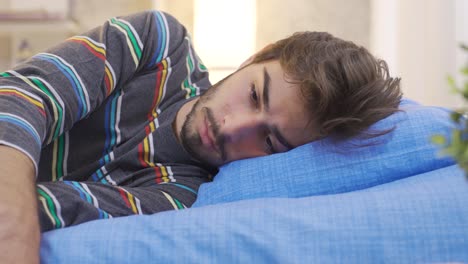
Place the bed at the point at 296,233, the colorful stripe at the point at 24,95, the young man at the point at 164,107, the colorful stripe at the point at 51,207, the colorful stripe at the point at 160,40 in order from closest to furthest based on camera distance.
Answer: the bed at the point at 296,233 < the colorful stripe at the point at 51,207 < the colorful stripe at the point at 24,95 < the young man at the point at 164,107 < the colorful stripe at the point at 160,40

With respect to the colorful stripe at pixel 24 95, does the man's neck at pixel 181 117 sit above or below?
below

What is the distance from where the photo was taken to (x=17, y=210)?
62cm

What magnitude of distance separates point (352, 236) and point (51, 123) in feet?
1.68

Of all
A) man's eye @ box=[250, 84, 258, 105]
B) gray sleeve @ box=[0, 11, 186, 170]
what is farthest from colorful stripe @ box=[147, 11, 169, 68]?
man's eye @ box=[250, 84, 258, 105]

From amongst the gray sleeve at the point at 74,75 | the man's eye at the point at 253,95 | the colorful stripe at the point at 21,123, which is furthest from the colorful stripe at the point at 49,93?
the man's eye at the point at 253,95

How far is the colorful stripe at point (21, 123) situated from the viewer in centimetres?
76

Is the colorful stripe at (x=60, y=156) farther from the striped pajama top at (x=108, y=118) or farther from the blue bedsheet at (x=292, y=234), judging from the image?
the blue bedsheet at (x=292, y=234)

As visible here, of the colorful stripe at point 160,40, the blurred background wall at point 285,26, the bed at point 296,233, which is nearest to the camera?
the bed at point 296,233

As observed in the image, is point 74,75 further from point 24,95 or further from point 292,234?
point 292,234

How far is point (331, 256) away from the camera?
1.89 ft

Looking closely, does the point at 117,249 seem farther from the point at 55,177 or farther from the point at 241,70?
the point at 241,70

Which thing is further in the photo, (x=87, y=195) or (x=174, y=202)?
(x=174, y=202)

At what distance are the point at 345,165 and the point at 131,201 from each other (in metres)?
0.32

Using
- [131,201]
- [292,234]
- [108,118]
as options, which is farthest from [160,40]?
[292,234]
